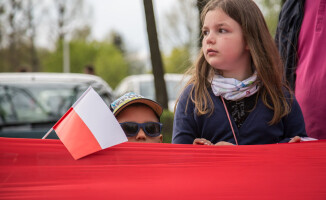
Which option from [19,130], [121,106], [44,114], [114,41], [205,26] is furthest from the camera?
[114,41]

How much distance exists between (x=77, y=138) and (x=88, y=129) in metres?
0.06

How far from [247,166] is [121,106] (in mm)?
889

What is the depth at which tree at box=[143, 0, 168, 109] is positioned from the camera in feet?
22.9

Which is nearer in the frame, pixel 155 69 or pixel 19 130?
pixel 19 130

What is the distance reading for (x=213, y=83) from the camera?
225cm

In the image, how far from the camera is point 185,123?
7.23 feet

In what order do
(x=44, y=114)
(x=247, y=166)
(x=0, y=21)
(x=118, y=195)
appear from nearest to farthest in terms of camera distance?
Result: (x=118, y=195)
(x=247, y=166)
(x=44, y=114)
(x=0, y=21)

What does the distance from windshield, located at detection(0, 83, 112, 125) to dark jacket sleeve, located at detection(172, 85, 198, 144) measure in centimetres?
322

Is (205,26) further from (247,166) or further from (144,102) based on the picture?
(247,166)

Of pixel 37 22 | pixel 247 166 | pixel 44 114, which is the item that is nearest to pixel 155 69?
pixel 44 114

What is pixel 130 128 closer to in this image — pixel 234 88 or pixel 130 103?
pixel 130 103

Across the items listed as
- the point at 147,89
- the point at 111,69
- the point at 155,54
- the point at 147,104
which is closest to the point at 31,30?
the point at 111,69

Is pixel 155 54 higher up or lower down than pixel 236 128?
lower down

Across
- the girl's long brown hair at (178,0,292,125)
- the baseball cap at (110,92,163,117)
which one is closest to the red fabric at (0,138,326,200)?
the girl's long brown hair at (178,0,292,125)
